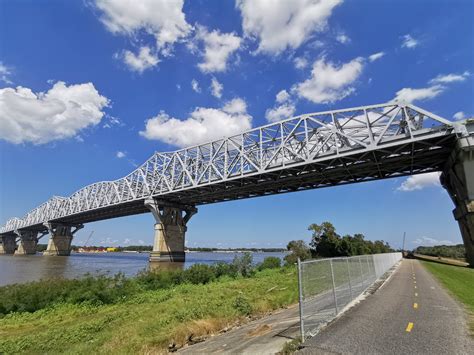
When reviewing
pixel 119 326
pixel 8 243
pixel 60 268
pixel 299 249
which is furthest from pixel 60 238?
pixel 119 326

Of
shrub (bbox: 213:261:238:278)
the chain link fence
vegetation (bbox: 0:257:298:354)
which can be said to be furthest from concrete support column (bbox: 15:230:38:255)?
the chain link fence

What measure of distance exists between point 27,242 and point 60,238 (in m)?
43.3

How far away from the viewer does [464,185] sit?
40844 mm

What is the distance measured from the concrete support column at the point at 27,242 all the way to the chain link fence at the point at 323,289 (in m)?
191

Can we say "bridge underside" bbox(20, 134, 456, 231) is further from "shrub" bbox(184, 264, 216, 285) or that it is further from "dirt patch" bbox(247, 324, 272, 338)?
"dirt patch" bbox(247, 324, 272, 338)

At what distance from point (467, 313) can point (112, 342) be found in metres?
13.4

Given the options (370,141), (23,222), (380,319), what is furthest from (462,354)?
(23,222)

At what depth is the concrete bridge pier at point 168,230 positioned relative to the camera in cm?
8550

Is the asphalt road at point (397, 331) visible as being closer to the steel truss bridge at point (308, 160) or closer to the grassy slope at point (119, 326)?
the grassy slope at point (119, 326)

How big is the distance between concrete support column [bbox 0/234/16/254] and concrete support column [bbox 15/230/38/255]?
20868mm

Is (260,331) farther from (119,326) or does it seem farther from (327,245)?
(327,245)

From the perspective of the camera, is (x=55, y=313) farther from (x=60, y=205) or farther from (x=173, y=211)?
(x=60, y=205)

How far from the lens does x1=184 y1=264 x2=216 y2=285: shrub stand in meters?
30.7

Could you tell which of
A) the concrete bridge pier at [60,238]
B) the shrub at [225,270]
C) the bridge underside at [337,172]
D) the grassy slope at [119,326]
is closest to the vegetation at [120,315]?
the grassy slope at [119,326]
